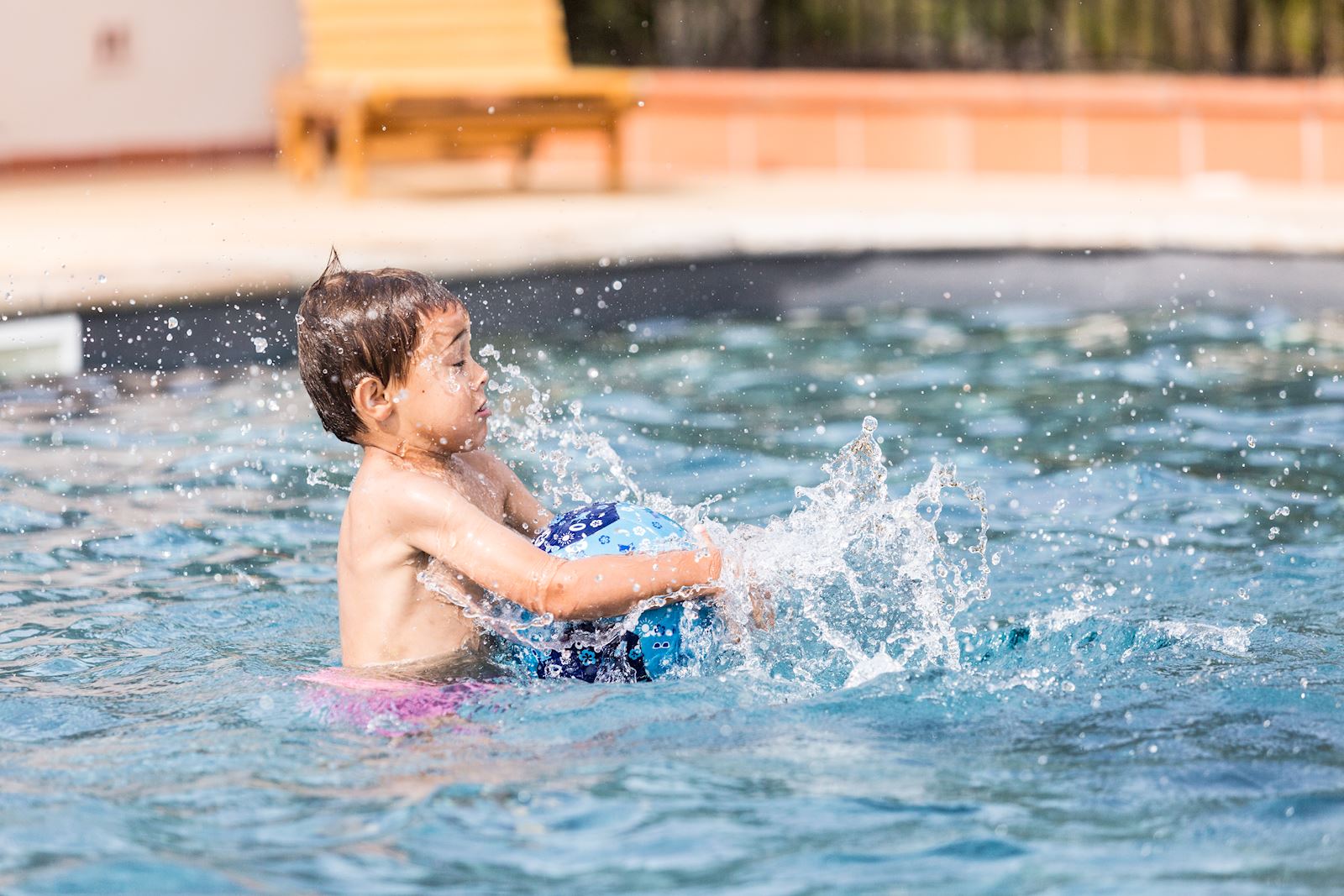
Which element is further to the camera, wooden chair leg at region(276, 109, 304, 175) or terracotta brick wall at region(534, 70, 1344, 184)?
wooden chair leg at region(276, 109, 304, 175)

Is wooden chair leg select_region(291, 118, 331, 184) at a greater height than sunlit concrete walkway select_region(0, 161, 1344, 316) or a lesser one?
greater

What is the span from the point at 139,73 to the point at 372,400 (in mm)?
9509

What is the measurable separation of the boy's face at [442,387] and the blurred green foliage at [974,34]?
8.44m

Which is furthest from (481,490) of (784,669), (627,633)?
(784,669)

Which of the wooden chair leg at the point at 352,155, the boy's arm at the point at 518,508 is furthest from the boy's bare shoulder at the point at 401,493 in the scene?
→ the wooden chair leg at the point at 352,155

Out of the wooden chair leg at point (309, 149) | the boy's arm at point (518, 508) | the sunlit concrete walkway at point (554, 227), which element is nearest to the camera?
the boy's arm at point (518, 508)

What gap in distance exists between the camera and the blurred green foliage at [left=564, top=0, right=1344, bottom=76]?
36.8ft

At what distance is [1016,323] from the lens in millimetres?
8352

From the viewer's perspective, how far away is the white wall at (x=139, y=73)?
39.0ft

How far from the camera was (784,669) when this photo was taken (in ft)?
13.0

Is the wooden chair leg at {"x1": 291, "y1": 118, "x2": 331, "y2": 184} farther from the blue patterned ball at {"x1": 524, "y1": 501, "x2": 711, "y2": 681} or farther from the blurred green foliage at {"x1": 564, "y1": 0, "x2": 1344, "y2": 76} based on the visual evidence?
the blue patterned ball at {"x1": 524, "y1": 501, "x2": 711, "y2": 681}

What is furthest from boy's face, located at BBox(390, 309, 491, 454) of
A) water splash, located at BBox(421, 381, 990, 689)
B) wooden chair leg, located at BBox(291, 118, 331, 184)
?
wooden chair leg, located at BBox(291, 118, 331, 184)

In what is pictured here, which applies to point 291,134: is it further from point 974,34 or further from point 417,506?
point 417,506

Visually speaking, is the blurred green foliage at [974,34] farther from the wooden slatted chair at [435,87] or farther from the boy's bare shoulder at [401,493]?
the boy's bare shoulder at [401,493]
